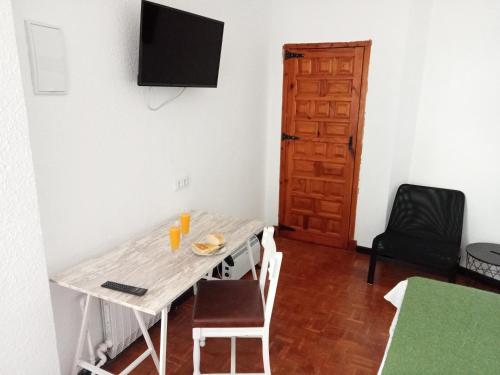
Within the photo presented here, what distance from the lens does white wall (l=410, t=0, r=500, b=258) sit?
3.28m

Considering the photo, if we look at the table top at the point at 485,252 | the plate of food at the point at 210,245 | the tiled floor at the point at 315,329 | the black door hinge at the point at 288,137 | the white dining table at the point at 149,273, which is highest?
the black door hinge at the point at 288,137

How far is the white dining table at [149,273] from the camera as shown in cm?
166

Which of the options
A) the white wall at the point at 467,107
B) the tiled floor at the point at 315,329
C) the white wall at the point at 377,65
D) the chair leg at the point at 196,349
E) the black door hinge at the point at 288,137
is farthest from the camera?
the black door hinge at the point at 288,137

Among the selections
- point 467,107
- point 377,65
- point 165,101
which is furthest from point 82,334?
point 467,107

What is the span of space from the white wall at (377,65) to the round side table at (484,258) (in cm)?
81

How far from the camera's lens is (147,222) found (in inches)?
98.0

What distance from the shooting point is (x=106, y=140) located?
6.87ft

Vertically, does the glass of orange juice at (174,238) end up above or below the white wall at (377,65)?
below

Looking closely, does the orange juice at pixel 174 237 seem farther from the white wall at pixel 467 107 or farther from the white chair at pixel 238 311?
the white wall at pixel 467 107

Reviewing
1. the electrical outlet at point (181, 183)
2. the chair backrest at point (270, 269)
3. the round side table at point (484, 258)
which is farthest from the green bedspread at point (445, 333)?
the electrical outlet at point (181, 183)

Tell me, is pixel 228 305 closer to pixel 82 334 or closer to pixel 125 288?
pixel 125 288

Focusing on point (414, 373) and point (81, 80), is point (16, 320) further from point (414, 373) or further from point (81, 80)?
point (414, 373)

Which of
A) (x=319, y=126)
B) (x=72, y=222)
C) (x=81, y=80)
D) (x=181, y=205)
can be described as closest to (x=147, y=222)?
(x=181, y=205)

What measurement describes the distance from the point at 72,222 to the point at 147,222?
1.92 feet
